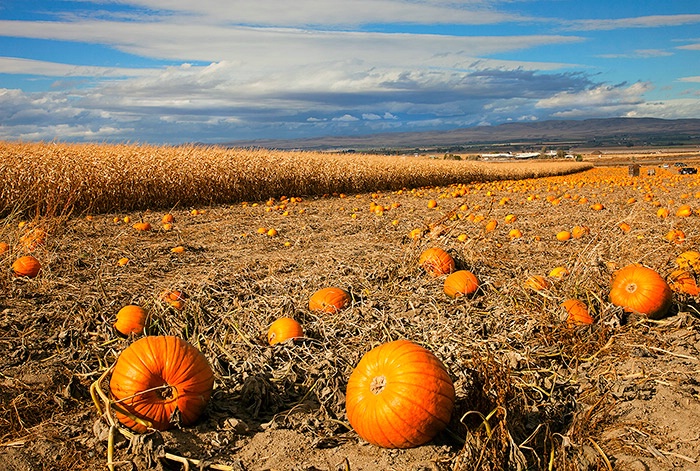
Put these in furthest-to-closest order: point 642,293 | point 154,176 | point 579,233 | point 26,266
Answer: point 154,176 → point 579,233 → point 26,266 → point 642,293

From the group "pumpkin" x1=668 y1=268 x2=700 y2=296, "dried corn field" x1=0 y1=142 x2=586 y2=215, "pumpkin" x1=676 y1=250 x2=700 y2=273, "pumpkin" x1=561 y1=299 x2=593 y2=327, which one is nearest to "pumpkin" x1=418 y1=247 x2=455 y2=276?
"pumpkin" x1=561 y1=299 x2=593 y2=327

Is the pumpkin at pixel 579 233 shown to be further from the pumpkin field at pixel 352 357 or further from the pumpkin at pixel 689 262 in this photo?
the pumpkin at pixel 689 262

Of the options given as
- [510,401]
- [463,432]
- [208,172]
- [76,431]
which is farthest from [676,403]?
[208,172]

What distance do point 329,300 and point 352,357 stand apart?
3.69 feet

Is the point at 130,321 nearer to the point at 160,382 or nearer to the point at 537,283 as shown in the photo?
the point at 160,382

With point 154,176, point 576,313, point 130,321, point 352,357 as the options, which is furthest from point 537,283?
point 154,176

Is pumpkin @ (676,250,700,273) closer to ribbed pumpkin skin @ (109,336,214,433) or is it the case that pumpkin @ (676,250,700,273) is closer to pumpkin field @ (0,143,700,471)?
pumpkin field @ (0,143,700,471)

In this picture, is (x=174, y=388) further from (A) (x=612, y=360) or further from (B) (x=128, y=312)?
(A) (x=612, y=360)

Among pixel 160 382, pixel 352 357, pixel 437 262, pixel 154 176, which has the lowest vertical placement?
pixel 352 357

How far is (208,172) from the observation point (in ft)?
55.3

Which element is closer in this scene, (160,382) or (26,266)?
(160,382)

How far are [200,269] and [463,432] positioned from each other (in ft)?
15.8

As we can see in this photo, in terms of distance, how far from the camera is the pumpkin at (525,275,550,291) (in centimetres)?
475

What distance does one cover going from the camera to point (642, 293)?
4469mm
